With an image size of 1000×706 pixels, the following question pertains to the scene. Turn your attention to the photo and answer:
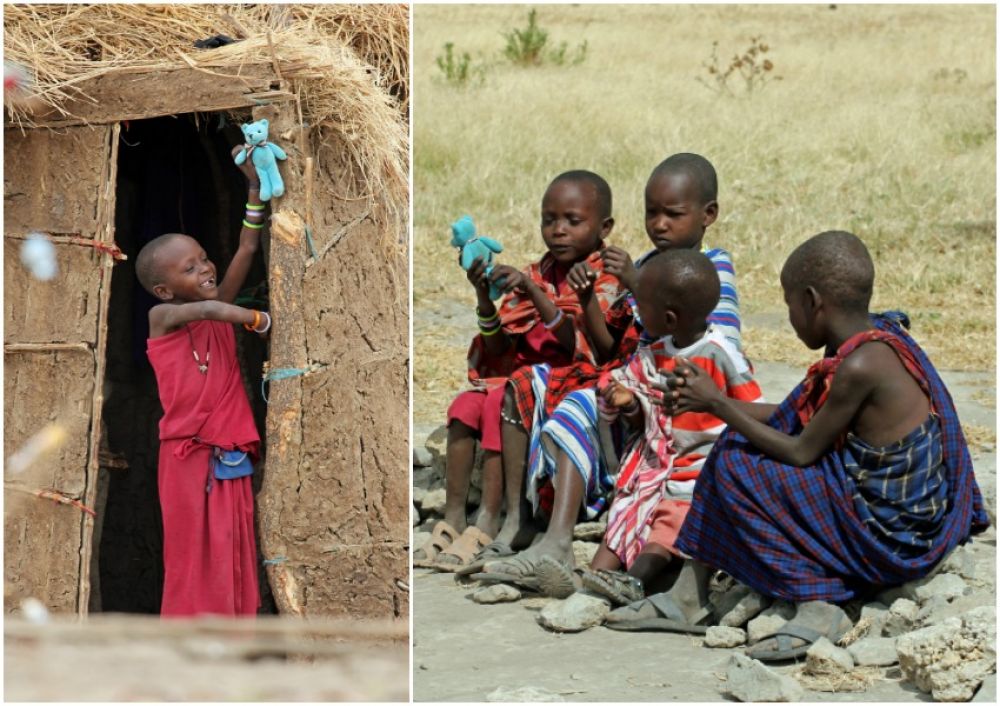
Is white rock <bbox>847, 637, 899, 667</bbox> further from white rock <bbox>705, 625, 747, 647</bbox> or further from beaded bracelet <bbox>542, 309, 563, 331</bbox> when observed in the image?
beaded bracelet <bbox>542, 309, 563, 331</bbox>

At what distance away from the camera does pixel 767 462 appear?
4.36 metres

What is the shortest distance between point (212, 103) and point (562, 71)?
11.3m

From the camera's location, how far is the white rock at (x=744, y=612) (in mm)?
4355

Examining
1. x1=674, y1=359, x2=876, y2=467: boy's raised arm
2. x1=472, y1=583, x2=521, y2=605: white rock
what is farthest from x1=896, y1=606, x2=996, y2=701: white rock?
x1=472, y1=583, x2=521, y2=605: white rock

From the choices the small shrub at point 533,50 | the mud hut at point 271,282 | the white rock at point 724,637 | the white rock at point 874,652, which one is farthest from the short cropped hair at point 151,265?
the small shrub at point 533,50

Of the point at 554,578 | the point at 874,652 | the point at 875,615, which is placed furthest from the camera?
the point at 554,578

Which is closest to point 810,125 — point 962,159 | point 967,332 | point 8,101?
point 962,159

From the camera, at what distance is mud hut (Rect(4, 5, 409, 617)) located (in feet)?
13.8

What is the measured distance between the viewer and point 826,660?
3.93m

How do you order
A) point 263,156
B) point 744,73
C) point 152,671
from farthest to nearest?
1. point 744,73
2. point 263,156
3. point 152,671

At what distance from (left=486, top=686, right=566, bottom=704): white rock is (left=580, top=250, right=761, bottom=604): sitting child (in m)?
0.77

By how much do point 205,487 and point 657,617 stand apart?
4.90 ft

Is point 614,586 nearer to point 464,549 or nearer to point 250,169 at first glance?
point 464,549

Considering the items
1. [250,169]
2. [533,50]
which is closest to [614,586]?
[250,169]
